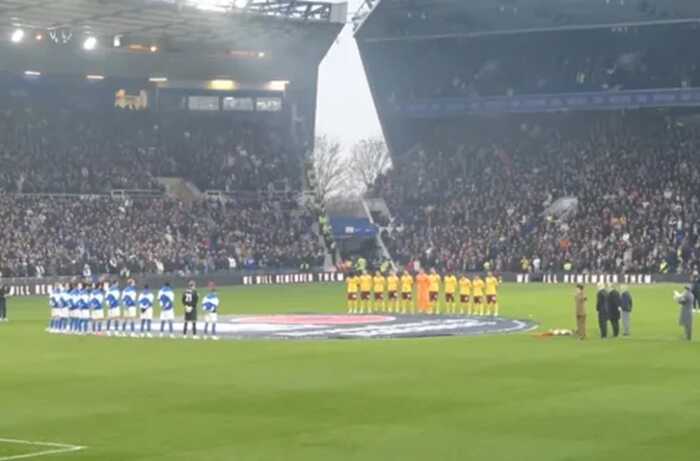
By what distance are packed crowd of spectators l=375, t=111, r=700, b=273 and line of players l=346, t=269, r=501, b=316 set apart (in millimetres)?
27612

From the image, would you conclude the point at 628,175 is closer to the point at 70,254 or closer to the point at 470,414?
the point at 70,254

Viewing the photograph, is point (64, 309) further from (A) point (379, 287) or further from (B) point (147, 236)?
(B) point (147, 236)

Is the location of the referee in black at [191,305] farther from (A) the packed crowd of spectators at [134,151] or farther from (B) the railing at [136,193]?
(B) the railing at [136,193]

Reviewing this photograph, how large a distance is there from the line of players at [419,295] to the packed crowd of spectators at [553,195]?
90.6 ft

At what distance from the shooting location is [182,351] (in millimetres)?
37594

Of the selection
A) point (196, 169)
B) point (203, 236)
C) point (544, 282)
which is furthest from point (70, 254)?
point (544, 282)

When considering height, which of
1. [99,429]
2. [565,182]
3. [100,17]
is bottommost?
[99,429]

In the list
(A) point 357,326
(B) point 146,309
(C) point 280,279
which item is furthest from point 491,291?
(C) point 280,279

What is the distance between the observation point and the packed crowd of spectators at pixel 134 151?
85.6 metres

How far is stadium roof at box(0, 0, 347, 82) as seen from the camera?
2990 inches

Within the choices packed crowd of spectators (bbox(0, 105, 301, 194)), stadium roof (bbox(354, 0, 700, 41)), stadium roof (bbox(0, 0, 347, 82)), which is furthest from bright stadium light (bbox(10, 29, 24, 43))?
stadium roof (bbox(354, 0, 700, 41))

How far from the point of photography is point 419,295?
55.5m

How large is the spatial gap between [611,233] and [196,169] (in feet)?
90.7

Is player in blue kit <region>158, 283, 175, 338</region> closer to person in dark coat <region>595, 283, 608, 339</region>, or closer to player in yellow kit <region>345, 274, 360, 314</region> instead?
person in dark coat <region>595, 283, 608, 339</region>
